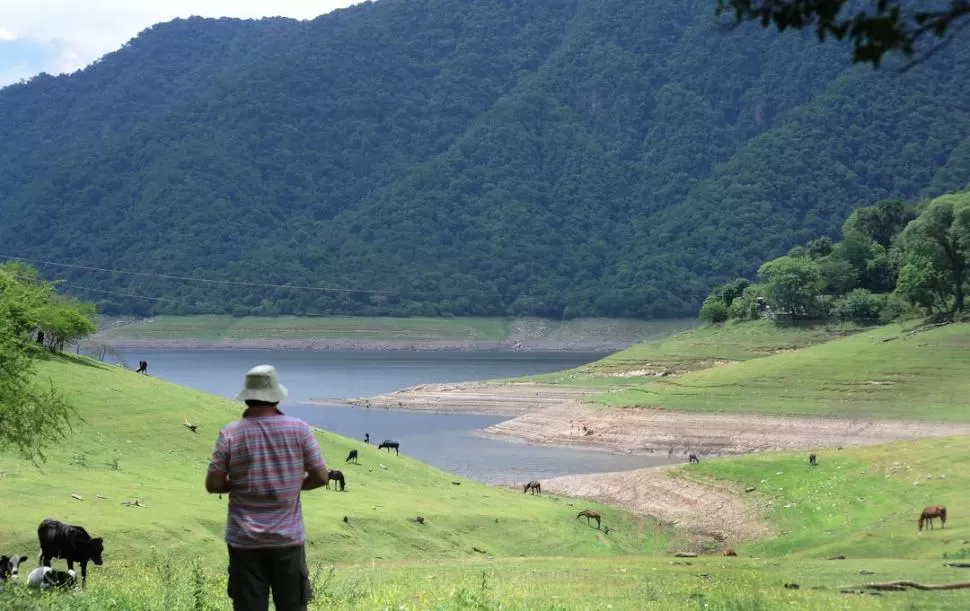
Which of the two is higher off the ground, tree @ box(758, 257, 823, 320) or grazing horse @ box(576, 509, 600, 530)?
tree @ box(758, 257, 823, 320)

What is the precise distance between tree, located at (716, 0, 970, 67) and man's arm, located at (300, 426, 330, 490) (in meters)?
4.32

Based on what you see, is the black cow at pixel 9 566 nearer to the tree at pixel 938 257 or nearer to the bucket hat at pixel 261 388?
the bucket hat at pixel 261 388

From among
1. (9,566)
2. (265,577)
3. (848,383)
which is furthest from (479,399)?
(265,577)

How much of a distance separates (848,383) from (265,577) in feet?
213

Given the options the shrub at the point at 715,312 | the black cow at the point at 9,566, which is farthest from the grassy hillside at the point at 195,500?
the shrub at the point at 715,312

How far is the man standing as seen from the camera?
7801mm

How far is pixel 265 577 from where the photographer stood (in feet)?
26.0

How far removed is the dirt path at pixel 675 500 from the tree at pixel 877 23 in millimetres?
28781

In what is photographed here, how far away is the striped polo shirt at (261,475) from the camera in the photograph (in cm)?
780

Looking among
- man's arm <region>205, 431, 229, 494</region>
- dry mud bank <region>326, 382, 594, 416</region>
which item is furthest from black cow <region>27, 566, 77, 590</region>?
dry mud bank <region>326, 382, 594, 416</region>

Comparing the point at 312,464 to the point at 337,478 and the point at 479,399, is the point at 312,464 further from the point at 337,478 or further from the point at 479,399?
the point at 479,399

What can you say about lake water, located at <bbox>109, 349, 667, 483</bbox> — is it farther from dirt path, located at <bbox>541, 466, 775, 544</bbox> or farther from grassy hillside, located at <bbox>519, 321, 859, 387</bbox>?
grassy hillside, located at <bbox>519, 321, 859, 387</bbox>

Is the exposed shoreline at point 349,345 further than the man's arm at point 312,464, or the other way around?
the exposed shoreline at point 349,345

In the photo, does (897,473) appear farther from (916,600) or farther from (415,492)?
(916,600)
